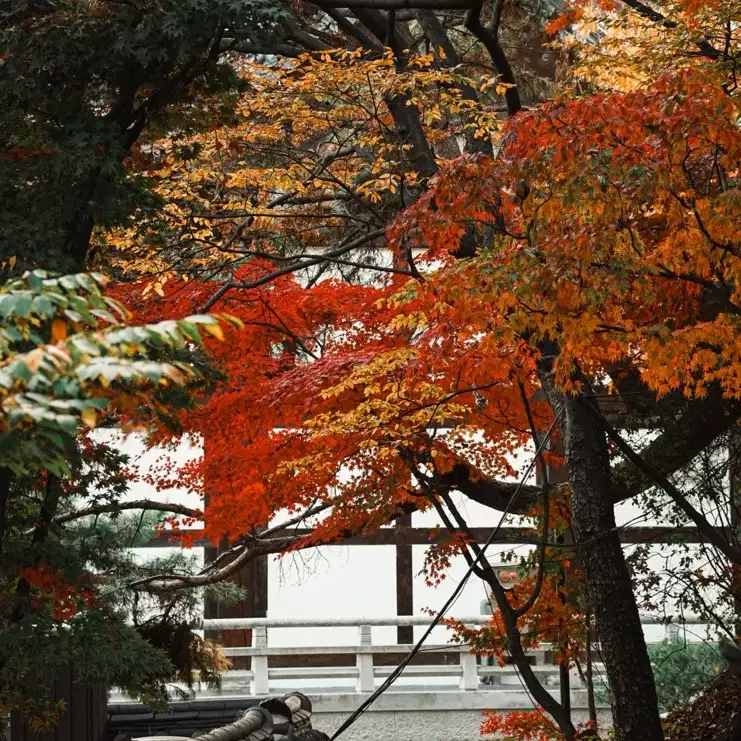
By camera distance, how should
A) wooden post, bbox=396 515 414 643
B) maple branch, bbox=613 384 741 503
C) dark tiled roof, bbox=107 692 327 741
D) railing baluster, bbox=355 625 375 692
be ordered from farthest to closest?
wooden post, bbox=396 515 414 643, railing baluster, bbox=355 625 375 692, maple branch, bbox=613 384 741 503, dark tiled roof, bbox=107 692 327 741

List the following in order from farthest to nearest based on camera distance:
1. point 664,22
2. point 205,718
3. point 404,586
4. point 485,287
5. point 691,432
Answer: point 404,586, point 205,718, point 664,22, point 691,432, point 485,287

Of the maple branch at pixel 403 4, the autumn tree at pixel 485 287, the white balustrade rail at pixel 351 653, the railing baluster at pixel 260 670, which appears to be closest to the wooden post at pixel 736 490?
the autumn tree at pixel 485 287

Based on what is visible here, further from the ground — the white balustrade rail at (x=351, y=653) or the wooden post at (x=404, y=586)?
the wooden post at (x=404, y=586)

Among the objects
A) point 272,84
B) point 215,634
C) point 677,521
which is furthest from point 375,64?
point 215,634

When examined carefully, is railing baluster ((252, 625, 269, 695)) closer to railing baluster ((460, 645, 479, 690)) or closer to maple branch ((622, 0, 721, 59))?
railing baluster ((460, 645, 479, 690))

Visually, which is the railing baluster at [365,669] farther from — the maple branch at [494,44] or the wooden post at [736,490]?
the maple branch at [494,44]

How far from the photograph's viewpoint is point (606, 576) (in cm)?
883

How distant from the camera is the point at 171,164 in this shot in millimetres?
9836

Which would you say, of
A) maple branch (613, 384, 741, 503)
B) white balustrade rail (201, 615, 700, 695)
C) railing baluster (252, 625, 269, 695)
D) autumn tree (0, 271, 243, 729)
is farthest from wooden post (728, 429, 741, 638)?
railing baluster (252, 625, 269, 695)

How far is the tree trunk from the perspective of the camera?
861 centimetres

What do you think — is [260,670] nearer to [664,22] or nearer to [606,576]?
[606,576]

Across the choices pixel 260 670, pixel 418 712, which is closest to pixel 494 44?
pixel 260 670

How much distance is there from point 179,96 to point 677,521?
7.51 m

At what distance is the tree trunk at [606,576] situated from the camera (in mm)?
8609
